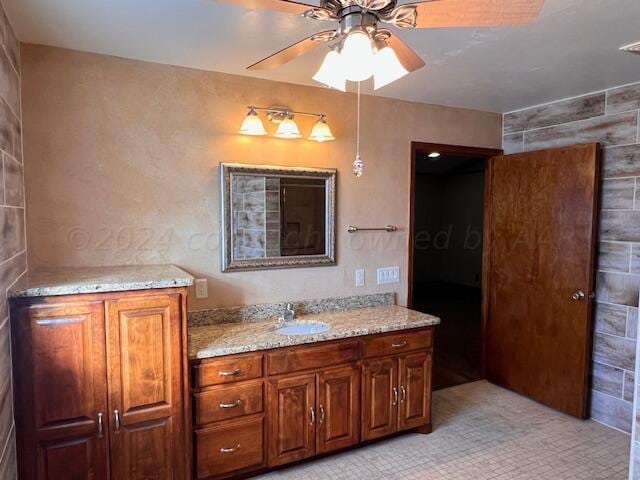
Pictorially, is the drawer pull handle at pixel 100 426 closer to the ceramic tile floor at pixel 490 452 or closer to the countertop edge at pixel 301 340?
the countertop edge at pixel 301 340

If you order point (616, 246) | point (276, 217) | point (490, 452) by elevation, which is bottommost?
point (490, 452)

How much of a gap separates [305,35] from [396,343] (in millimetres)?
1856

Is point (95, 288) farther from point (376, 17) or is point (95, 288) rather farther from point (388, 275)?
point (388, 275)

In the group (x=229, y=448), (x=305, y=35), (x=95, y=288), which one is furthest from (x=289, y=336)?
(x=305, y=35)

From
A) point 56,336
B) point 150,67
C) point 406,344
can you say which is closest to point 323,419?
point 406,344

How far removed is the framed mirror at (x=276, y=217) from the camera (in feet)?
8.83

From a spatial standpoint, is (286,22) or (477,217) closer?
(286,22)

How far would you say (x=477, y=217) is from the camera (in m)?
7.72

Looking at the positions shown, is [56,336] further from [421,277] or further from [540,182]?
[421,277]

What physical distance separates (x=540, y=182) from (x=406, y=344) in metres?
1.70

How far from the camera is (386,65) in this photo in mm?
1485

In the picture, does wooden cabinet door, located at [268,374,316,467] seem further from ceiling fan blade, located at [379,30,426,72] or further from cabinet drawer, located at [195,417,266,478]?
ceiling fan blade, located at [379,30,426,72]

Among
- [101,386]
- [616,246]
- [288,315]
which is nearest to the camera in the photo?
[101,386]

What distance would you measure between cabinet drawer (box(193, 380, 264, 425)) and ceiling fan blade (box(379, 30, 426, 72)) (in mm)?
1749
